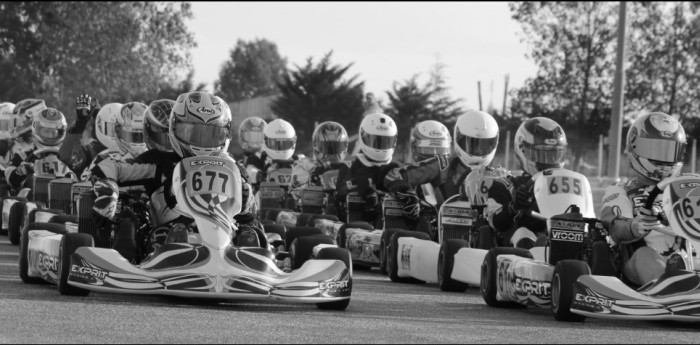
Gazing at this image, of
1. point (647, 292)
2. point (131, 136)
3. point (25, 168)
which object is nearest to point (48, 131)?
point (25, 168)

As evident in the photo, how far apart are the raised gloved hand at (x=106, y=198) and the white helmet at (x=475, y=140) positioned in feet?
15.6

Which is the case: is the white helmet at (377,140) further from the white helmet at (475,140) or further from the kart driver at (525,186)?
the kart driver at (525,186)

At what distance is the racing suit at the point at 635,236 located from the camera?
9.49 metres

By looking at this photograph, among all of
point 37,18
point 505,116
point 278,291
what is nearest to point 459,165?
point 278,291

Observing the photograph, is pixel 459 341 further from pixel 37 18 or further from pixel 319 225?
pixel 37 18

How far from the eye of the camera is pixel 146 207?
10539mm

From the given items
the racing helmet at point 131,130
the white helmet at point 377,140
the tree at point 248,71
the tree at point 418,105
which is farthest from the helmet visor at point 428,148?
the tree at point 248,71

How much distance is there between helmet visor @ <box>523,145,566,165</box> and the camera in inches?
441

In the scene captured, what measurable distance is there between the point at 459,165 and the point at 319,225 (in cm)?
167

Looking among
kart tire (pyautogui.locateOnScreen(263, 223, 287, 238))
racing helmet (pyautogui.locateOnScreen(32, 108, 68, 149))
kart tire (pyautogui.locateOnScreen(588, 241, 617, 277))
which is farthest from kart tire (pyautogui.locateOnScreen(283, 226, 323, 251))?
racing helmet (pyautogui.locateOnScreen(32, 108, 68, 149))

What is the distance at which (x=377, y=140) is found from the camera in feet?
53.7

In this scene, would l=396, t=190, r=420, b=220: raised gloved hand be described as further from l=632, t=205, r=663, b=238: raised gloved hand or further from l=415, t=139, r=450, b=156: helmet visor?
l=632, t=205, r=663, b=238: raised gloved hand

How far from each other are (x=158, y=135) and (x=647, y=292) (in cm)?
406

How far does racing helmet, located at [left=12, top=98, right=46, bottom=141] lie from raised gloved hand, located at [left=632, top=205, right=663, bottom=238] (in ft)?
38.2
